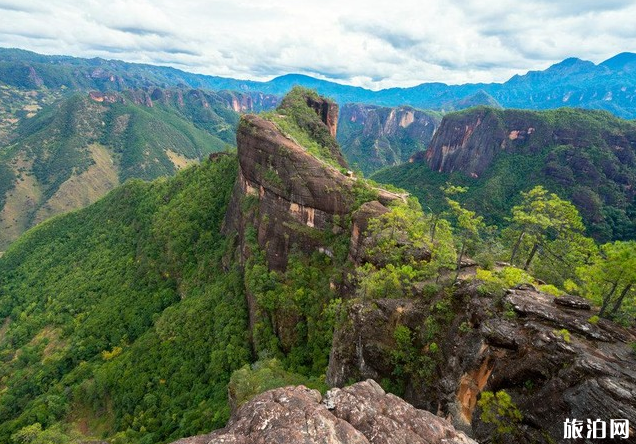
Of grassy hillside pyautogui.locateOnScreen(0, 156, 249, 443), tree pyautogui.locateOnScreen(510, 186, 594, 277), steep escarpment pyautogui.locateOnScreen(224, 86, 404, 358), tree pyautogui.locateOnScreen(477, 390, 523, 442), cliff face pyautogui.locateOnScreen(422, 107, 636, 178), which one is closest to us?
tree pyautogui.locateOnScreen(477, 390, 523, 442)

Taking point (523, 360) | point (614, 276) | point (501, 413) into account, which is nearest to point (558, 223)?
point (614, 276)

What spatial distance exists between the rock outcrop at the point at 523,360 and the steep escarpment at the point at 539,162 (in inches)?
4211

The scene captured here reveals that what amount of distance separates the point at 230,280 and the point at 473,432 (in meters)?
41.6

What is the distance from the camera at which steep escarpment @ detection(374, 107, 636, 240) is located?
111 m

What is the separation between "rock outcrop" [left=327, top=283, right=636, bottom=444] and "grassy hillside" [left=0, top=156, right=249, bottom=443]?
2248cm

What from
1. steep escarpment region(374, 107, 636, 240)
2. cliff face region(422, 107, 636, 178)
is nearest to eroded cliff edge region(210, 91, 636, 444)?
steep escarpment region(374, 107, 636, 240)

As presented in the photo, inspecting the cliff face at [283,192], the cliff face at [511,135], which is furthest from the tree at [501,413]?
the cliff face at [511,135]

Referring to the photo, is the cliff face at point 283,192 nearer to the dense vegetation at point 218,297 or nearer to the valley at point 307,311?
the valley at point 307,311

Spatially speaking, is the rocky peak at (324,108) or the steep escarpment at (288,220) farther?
the rocky peak at (324,108)

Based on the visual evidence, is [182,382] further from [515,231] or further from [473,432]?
[515,231]

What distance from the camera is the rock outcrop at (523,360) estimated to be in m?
15.2

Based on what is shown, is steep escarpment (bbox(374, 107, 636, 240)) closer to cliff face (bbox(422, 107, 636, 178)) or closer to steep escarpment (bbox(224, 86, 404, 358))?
cliff face (bbox(422, 107, 636, 178))

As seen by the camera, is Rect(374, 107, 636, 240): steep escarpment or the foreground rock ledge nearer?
the foreground rock ledge

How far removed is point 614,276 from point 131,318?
67.0 metres
